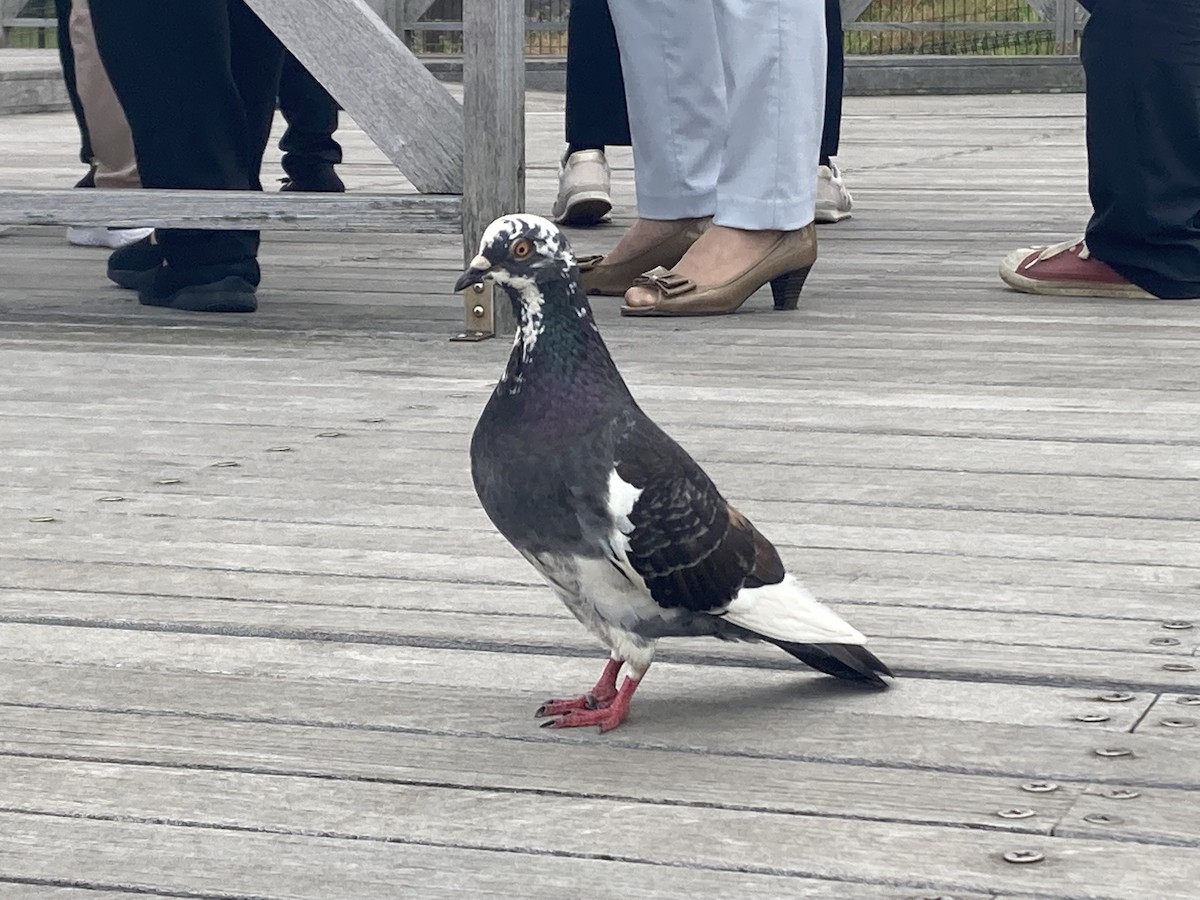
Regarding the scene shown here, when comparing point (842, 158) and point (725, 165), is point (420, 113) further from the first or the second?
point (842, 158)

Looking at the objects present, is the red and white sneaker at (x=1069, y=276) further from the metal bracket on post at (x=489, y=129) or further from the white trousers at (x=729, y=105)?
the metal bracket on post at (x=489, y=129)

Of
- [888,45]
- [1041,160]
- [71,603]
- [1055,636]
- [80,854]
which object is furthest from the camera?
[888,45]

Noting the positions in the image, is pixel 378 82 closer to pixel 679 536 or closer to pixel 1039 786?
pixel 679 536

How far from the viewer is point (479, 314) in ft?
11.3

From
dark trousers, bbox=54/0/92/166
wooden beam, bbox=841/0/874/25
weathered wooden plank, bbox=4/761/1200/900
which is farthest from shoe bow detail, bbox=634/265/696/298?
wooden beam, bbox=841/0/874/25

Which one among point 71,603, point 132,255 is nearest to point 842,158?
point 132,255

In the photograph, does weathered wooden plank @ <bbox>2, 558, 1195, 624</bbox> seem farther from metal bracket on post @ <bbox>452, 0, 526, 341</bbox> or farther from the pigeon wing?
metal bracket on post @ <bbox>452, 0, 526, 341</bbox>

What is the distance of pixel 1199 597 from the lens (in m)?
1.95

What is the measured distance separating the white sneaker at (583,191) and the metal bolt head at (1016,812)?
3.58 m

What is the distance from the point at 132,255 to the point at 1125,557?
2.61m

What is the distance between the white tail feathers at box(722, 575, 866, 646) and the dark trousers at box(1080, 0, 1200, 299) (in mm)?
2232

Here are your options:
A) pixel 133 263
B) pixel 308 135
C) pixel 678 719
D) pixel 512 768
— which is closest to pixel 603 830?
pixel 512 768

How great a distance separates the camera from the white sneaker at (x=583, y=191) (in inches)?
194

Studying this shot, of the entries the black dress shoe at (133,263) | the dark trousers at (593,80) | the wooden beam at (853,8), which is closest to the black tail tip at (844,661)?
the black dress shoe at (133,263)
